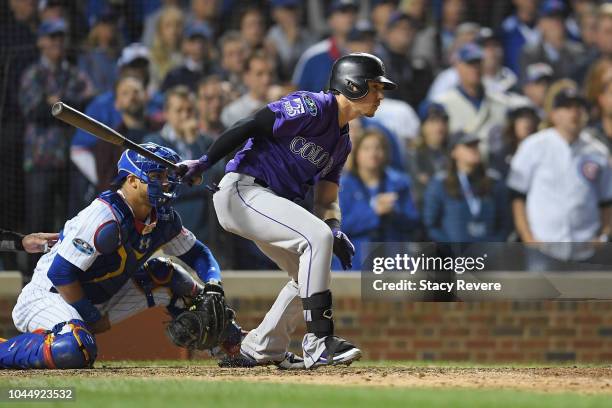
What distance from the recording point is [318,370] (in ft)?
21.6

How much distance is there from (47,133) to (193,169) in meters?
4.67

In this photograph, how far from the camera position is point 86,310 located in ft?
22.2

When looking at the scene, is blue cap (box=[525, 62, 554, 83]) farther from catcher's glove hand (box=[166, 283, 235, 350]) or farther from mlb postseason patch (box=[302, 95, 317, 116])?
catcher's glove hand (box=[166, 283, 235, 350])

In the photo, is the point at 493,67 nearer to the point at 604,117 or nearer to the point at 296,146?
the point at 604,117

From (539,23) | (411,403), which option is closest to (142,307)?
(411,403)

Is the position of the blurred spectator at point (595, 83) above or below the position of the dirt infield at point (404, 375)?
above

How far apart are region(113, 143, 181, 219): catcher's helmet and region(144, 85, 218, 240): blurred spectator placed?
3473 millimetres

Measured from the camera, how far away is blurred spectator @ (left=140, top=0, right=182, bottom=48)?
1174 cm

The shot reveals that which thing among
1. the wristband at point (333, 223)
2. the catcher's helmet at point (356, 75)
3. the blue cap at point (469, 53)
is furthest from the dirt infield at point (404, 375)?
the blue cap at point (469, 53)

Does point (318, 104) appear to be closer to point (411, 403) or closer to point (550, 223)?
point (411, 403)

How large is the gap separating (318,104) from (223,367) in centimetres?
176

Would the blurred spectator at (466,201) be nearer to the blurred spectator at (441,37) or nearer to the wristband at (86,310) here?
the blurred spectator at (441,37)

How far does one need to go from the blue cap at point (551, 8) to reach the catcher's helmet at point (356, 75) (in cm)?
595

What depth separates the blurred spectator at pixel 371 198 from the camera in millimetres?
10797
